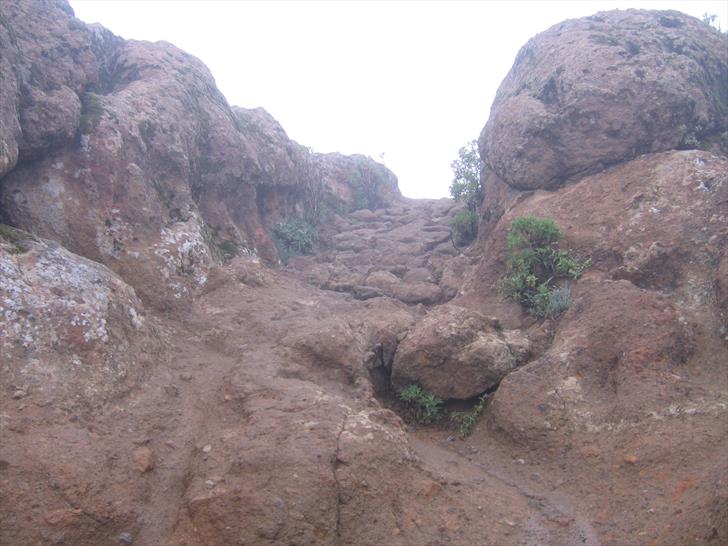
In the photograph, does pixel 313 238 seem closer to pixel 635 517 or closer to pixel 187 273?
pixel 187 273

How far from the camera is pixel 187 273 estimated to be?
33.9ft

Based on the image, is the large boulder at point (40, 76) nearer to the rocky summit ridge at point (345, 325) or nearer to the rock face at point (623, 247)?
the rocky summit ridge at point (345, 325)

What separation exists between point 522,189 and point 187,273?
7369 millimetres

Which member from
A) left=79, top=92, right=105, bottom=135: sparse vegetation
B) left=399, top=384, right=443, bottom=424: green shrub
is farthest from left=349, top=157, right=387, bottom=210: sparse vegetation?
left=399, top=384, right=443, bottom=424: green shrub

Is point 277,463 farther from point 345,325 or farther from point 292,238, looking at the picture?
point 292,238

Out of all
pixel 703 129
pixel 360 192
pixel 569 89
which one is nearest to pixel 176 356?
pixel 569 89

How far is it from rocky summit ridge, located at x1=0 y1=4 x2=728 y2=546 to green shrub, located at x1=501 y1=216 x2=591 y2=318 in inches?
10.7

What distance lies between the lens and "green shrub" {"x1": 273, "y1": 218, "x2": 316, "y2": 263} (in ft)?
50.4

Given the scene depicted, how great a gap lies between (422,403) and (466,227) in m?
7.66

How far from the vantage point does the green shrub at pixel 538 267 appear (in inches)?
400

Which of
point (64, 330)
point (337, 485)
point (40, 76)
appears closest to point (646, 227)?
point (337, 485)

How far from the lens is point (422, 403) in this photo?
9.05 m

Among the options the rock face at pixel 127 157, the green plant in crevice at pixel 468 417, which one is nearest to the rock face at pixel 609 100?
the green plant in crevice at pixel 468 417

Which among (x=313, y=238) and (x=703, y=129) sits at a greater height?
(x=703, y=129)
